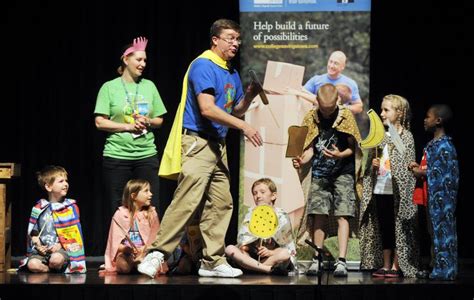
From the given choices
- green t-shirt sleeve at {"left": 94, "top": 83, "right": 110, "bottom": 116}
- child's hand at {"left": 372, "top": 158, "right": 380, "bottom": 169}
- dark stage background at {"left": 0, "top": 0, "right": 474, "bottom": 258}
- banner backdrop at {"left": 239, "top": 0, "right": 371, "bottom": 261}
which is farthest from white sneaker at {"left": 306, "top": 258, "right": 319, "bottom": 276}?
dark stage background at {"left": 0, "top": 0, "right": 474, "bottom": 258}

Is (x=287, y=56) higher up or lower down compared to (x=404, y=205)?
higher up

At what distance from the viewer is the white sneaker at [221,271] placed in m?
6.66

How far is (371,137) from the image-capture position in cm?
708

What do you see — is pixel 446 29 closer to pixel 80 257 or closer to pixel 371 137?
pixel 371 137

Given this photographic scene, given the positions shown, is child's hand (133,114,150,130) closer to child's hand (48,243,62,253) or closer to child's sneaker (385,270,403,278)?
child's hand (48,243,62,253)

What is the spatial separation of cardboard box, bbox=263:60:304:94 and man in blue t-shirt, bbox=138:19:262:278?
1.54 meters

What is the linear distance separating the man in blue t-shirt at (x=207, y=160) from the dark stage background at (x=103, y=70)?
2.60 meters

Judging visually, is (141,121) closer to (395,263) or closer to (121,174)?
(121,174)

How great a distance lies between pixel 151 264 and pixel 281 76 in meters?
2.51

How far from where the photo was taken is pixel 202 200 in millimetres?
6777

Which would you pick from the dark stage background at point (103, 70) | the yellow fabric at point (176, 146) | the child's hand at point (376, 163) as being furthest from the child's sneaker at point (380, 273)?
the dark stage background at point (103, 70)
